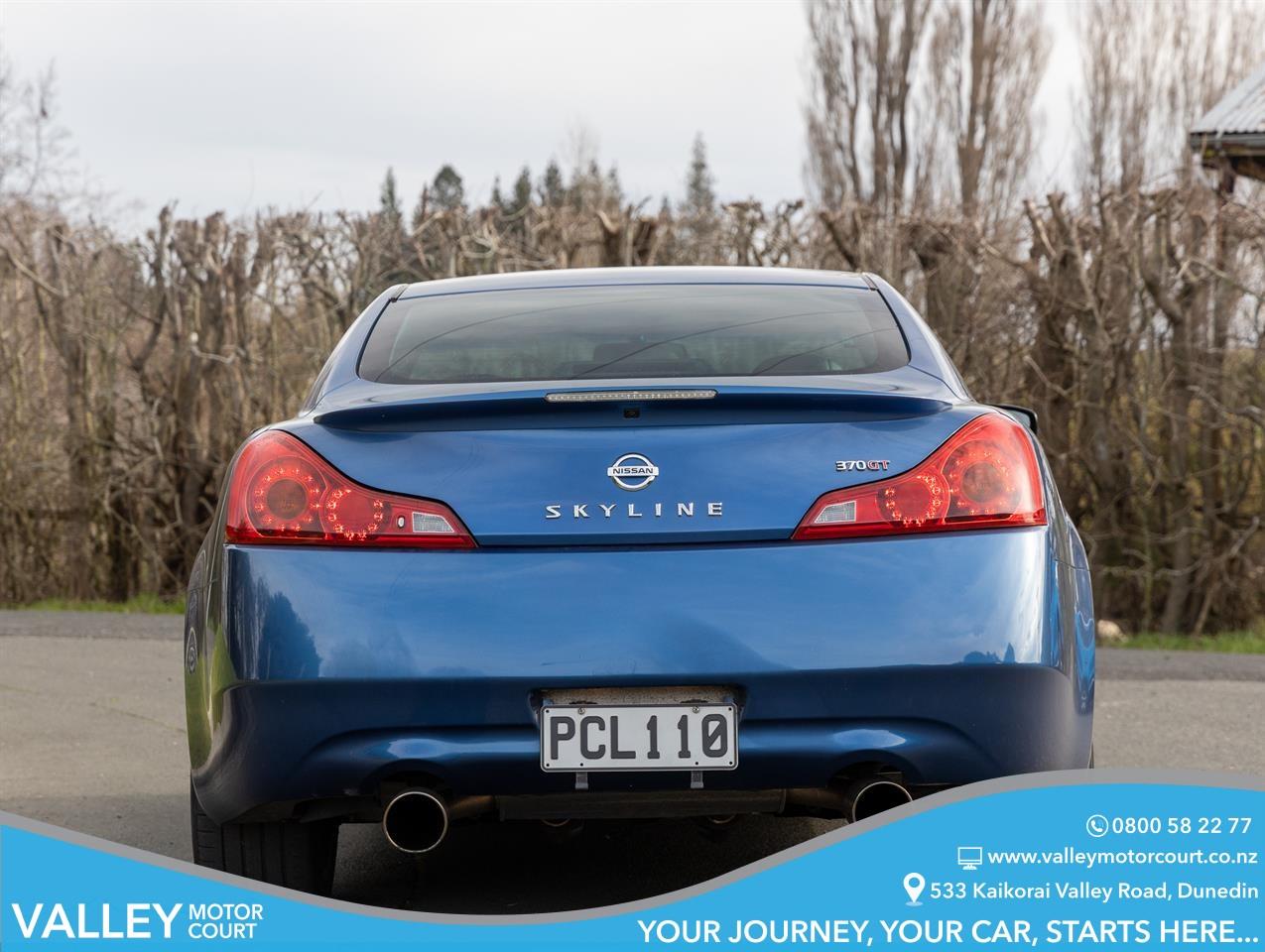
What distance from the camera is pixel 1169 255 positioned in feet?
35.1

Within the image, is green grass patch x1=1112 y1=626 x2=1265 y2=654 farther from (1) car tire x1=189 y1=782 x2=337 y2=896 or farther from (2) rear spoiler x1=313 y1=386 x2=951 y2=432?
(1) car tire x1=189 y1=782 x2=337 y2=896

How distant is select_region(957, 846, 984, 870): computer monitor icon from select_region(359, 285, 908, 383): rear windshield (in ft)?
3.63

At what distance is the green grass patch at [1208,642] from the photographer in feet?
33.9

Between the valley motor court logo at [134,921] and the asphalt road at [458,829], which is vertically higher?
the valley motor court logo at [134,921]

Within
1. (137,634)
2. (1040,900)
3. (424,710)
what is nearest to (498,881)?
(424,710)

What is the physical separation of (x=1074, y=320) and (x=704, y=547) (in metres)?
8.37

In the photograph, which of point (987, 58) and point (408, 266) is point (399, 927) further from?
point (987, 58)

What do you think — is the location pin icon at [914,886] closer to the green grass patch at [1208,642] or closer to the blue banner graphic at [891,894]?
the blue banner graphic at [891,894]

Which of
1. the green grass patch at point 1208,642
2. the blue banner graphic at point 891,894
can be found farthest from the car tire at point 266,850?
the green grass patch at point 1208,642

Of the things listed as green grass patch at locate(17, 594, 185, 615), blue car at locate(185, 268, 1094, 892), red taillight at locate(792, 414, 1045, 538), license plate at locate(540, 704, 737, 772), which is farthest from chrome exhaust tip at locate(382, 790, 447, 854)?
green grass patch at locate(17, 594, 185, 615)

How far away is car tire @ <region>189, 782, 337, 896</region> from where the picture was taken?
11.7 ft

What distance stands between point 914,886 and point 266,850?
144 centimetres

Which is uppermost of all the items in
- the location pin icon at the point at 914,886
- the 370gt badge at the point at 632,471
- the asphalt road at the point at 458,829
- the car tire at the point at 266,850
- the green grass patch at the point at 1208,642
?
the 370gt badge at the point at 632,471

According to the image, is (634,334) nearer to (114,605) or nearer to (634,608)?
(634,608)
